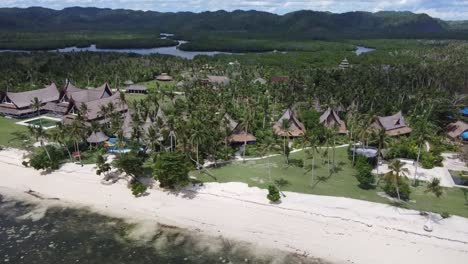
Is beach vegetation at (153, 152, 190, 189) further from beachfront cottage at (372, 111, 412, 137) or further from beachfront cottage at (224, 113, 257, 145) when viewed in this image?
beachfront cottage at (372, 111, 412, 137)

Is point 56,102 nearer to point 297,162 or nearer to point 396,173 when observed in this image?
point 297,162

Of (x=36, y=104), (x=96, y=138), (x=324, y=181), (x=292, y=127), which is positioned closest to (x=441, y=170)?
(x=324, y=181)

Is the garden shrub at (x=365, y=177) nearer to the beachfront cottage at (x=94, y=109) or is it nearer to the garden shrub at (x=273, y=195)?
the garden shrub at (x=273, y=195)

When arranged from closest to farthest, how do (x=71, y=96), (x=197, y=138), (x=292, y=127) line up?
(x=197, y=138), (x=292, y=127), (x=71, y=96)

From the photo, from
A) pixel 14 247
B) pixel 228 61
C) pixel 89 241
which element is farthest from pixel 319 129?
pixel 228 61

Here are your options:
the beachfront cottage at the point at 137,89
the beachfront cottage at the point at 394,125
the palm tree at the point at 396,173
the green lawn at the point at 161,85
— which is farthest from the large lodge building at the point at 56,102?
the palm tree at the point at 396,173

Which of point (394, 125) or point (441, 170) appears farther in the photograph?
point (394, 125)

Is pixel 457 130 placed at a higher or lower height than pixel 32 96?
lower
